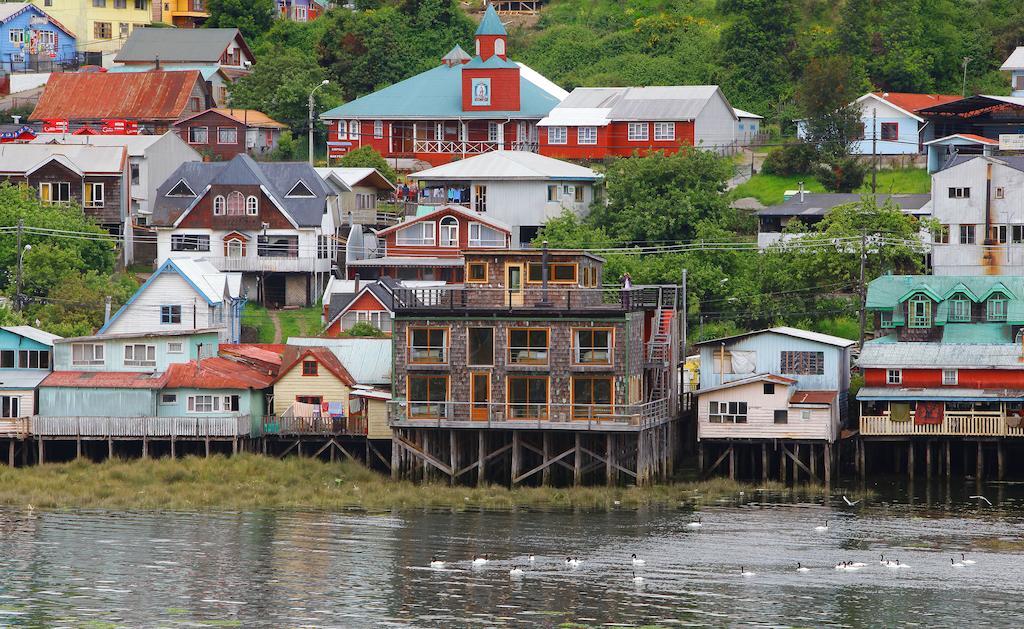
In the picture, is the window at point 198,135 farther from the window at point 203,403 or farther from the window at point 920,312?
the window at point 920,312

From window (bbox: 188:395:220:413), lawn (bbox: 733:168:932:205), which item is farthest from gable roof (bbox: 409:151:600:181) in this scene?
window (bbox: 188:395:220:413)

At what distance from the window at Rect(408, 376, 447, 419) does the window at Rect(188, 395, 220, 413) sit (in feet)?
28.4

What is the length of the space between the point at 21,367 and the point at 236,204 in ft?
79.2

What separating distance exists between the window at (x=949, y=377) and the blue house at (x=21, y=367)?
33.7 metres

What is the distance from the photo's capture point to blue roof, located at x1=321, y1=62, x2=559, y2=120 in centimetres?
11956

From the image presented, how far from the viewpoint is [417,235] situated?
335ft

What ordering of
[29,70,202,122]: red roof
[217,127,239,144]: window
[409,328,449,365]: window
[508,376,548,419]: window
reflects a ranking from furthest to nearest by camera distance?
[29,70,202,122]: red roof → [217,127,239,144]: window → [409,328,449,365]: window → [508,376,548,419]: window

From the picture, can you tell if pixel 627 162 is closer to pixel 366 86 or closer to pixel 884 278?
pixel 884 278

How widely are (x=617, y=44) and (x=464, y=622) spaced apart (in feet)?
282

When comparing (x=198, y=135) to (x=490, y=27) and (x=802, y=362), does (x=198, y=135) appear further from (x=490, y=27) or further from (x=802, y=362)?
(x=802, y=362)

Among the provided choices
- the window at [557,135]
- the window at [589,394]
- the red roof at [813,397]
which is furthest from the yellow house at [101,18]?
the window at [589,394]

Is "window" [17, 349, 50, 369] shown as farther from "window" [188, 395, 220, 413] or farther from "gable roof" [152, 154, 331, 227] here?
"gable roof" [152, 154, 331, 227]

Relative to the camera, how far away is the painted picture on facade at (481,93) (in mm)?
119438

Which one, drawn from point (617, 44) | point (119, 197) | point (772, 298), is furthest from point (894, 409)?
point (617, 44)
